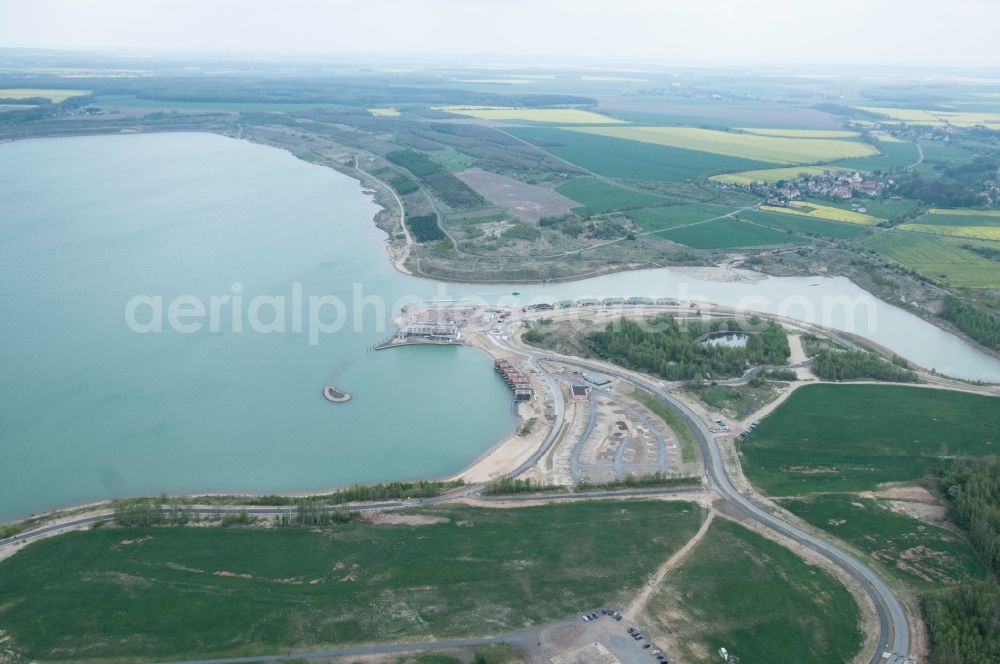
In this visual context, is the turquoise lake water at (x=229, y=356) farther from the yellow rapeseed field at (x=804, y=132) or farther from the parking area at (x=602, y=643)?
the yellow rapeseed field at (x=804, y=132)

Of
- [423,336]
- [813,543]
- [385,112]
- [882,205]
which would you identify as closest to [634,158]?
[882,205]

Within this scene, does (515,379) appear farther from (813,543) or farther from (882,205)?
(882,205)

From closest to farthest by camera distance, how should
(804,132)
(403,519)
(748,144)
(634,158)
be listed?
(403,519), (634,158), (748,144), (804,132)

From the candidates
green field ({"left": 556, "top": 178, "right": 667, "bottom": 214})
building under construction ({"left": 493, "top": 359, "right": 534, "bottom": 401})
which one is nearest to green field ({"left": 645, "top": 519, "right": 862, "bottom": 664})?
building under construction ({"left": 493, "top": 359, "right": 534, "bottom": 401})

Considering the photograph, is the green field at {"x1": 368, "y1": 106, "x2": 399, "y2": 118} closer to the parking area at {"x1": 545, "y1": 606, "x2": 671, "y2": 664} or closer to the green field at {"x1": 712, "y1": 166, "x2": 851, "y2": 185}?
the green field at {"x1": 712, "y1": 166, "x2": 851, "y2": 185}

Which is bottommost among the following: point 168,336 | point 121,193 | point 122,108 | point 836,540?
point 836,540

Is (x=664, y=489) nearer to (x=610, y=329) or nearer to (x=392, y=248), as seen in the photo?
(x=610, y=329)

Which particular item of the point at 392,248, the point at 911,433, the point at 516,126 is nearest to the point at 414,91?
the point at 516,126
